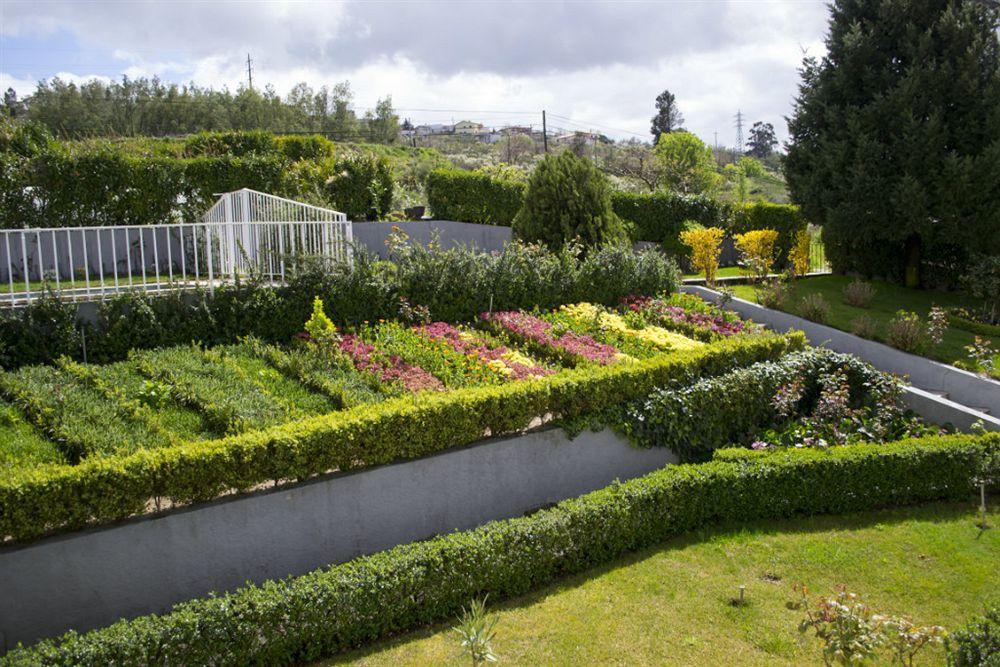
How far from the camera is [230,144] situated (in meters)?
18.2

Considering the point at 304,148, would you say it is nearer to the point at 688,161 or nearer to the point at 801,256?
the point at 801,256

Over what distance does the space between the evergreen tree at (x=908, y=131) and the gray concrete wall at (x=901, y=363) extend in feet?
10.9

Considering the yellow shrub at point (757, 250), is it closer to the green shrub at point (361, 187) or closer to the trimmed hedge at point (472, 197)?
the trimmed hedge at point (472, 197)

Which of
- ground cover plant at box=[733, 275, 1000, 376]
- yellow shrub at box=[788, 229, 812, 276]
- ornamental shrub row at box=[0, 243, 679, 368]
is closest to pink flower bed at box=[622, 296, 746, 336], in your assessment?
ornamental shrub row at box=[0, 243, 679, 368]

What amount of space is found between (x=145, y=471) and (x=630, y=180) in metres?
29.8

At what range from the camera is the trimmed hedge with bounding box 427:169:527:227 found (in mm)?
17250

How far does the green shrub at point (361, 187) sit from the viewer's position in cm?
1664

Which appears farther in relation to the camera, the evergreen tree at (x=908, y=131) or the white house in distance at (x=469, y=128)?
the white house in distance at (x=469, y=128)

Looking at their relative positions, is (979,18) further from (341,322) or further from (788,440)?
(341,322)

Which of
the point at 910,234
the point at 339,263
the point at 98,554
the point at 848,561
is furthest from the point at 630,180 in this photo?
the point at 98,554

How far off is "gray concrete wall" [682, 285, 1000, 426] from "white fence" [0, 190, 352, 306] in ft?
23.4

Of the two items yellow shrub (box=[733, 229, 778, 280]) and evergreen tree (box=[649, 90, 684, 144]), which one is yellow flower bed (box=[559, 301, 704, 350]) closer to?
yellow shrub (box=[733, 229, 778, 280])

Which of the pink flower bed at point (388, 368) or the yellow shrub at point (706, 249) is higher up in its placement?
the yellow shrub at point (706, 249)

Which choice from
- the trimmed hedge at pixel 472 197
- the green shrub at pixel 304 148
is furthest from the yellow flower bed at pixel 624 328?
the green shrub at pixel 304 148
